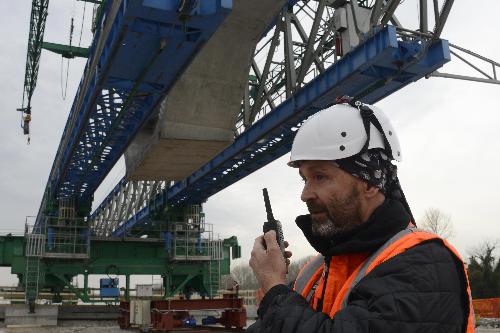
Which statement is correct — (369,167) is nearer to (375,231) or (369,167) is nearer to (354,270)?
(375,231)

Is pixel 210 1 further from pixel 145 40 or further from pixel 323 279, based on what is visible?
pixel 323 279

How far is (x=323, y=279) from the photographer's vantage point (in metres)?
2.03

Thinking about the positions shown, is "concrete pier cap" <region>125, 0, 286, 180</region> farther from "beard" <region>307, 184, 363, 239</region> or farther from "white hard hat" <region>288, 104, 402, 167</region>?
"beard" <region>307, 184, 363, 239</region>

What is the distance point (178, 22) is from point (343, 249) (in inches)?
369

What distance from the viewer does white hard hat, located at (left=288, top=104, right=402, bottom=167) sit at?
1916 millimetres

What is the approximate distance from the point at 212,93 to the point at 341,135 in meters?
13.5

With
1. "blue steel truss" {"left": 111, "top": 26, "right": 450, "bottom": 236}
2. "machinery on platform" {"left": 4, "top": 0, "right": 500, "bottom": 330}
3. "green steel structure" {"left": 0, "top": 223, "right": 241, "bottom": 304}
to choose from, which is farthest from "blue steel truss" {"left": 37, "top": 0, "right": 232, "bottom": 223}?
"green steel structure" {"left": 0, "top": 223, "right": 241, "bottom": 304}

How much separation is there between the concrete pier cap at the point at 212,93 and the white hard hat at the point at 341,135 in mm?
12184

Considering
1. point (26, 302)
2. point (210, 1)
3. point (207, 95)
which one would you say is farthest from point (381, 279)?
point (26, 302)

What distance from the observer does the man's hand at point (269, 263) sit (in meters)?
1.82

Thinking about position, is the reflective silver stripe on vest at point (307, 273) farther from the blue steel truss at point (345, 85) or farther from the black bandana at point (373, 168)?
the blue steel truss at point (345, 85)

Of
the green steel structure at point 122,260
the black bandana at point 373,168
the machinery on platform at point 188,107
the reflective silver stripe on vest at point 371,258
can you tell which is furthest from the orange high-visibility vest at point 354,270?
the green steel structure at point 122,260

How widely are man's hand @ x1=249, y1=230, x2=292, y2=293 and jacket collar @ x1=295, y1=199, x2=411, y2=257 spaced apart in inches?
7.9

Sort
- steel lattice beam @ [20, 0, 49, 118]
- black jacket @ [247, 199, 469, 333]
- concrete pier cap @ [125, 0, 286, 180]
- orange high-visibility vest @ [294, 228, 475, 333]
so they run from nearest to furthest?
black jacket @ [247, 199, 469, 333]
orange high-visibility vest @ [294, 228, 475, 333]
concrete pier cap @ [125, 0, 286, 180]
steel lattice beam @ [20, 0, 49, 118]
